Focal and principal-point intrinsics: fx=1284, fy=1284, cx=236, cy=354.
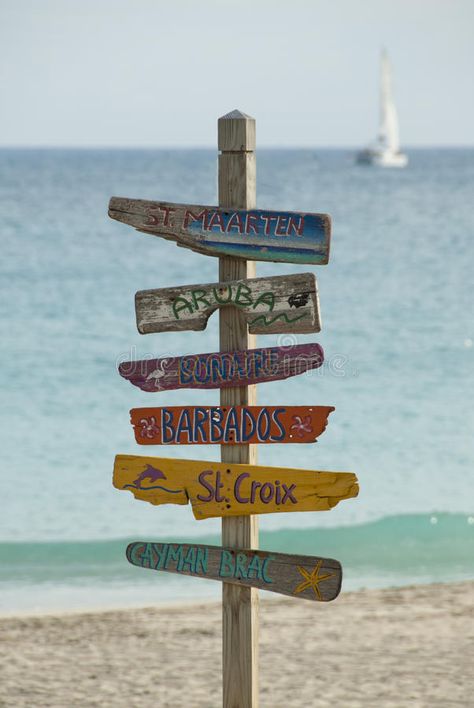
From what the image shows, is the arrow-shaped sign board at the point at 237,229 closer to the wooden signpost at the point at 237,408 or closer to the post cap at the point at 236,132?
the wooden signpost at the point at 237,408

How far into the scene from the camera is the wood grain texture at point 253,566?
510 centimetres

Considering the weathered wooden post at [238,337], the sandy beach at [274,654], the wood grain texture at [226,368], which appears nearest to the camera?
the wood grain texture at [226,368]

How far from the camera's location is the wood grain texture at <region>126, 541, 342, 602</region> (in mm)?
5102

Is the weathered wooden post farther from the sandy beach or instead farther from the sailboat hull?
the sailboat hull

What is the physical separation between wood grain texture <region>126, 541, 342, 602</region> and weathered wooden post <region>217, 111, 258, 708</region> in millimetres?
A: 81

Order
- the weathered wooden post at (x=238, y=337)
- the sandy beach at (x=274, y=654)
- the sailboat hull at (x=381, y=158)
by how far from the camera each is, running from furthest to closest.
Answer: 1. the sailboat hull at (x=381, y=158)
2. the sandy beach at (x=274, y=654)
3. the weathered wooden post at (x=238, y=337)

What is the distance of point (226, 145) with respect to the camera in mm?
5309

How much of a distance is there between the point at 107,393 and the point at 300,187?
37.4 meters

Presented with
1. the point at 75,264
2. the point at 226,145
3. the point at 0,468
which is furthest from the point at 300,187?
the point at 226,145

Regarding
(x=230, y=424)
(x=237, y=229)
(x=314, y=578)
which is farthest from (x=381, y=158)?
(x=314, y=578)

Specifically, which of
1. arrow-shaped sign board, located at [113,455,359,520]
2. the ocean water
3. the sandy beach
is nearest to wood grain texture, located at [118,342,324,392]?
arrow-shaped sign board, located at [113,455,359,520]

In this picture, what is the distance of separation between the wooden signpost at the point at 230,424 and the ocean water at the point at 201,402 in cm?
191

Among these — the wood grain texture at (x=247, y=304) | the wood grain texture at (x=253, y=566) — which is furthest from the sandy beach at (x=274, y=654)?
the wood grain texture at (x=247, y=304)

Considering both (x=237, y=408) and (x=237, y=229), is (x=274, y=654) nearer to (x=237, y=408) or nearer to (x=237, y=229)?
(x=237, y=408)
